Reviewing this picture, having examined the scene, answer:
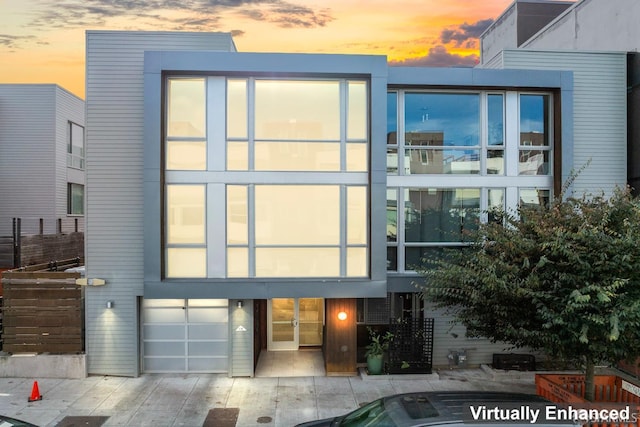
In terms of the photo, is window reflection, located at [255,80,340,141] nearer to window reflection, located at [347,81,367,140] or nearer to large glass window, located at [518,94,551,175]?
window reflection, located at [347,81,367,140]

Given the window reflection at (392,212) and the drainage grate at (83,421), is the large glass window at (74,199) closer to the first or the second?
the drainage grate at (83,421)

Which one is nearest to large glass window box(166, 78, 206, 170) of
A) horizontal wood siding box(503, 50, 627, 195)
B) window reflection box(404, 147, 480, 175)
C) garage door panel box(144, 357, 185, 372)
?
garage door panel box(144, 357, 185, 372)

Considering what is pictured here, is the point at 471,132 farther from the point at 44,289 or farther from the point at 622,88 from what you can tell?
the point at 44,289

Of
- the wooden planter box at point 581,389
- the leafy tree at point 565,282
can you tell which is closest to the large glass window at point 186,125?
the leafy tree at point 565,282

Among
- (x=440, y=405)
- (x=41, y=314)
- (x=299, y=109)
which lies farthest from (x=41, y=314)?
(x=440, y=405)

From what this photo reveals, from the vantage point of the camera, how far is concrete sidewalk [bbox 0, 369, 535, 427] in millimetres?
9266

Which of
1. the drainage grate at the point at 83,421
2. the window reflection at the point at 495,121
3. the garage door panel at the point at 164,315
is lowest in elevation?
the drainage grate at the point at 83,421

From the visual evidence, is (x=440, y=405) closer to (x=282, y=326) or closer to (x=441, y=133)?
(x=441, y=133)

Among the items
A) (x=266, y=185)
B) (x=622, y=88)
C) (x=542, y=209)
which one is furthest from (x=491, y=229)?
(x=622, y=88)

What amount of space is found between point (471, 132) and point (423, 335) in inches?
219

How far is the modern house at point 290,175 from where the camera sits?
10953 millimetres

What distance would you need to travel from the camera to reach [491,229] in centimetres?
894

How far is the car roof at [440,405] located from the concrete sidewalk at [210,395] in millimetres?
3969

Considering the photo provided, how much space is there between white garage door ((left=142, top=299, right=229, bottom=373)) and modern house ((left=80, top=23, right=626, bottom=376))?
4 centimetres
